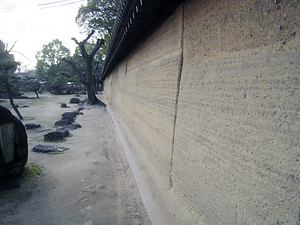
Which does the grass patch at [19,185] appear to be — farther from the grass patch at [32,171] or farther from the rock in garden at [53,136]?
the rock in garden at [53,136]

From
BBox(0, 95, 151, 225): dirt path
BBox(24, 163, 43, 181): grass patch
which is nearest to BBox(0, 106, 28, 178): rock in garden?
BBox(24, 163, 43, 181): grass patch

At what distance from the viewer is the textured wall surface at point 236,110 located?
932 millimetres

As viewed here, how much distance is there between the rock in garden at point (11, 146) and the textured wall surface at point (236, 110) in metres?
2.30

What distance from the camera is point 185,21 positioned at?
6.71 ft

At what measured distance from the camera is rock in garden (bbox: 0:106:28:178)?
102 inches

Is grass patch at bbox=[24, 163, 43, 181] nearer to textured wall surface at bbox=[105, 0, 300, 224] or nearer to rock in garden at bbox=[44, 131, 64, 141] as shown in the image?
rock in garden at bbox=[44, 131, 64, 141]

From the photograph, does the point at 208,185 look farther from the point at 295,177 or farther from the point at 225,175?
the point at 295,177

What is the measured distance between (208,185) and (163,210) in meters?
0.78

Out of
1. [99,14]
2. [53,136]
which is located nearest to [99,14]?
[99,14]

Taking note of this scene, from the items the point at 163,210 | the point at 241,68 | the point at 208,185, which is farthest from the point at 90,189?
the point at 241,68

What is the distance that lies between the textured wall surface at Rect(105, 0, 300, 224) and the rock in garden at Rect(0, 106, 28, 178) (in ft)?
7.56

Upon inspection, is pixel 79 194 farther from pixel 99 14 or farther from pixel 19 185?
pixel 99 14

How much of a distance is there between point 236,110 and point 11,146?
121 inches

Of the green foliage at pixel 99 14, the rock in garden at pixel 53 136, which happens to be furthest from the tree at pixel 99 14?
the rock in garden at pixel 53 136
